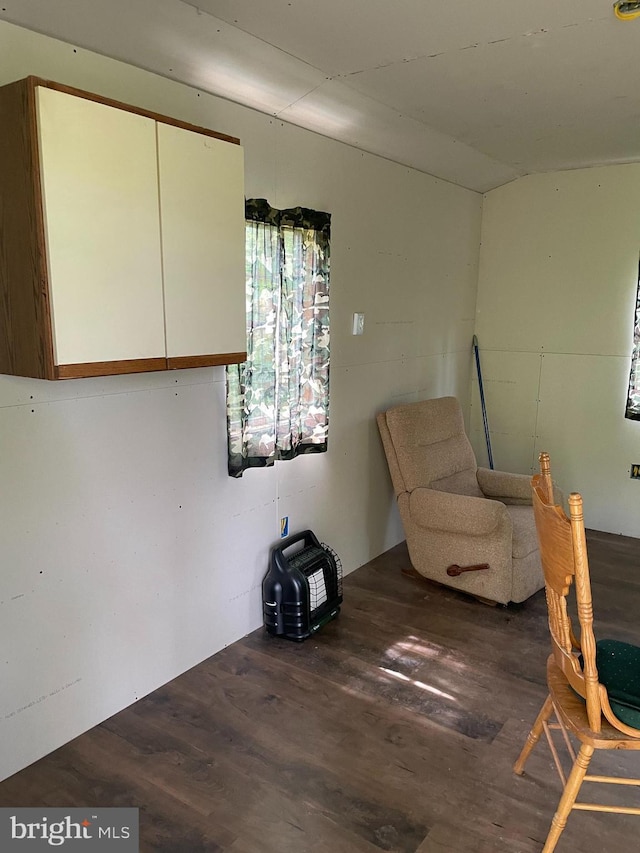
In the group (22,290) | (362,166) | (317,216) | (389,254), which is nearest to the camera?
(22,290)

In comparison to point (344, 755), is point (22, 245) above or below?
above

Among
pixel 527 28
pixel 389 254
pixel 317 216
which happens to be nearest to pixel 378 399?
pixel 389 254

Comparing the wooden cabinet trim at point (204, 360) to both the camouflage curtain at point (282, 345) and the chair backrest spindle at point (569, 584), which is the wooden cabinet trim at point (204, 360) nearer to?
the camouflage curtain at point (282, 345)

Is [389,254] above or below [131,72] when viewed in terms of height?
below

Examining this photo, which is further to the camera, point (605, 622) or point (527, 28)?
point (605, 622)

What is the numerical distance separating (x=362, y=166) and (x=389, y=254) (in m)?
0.51

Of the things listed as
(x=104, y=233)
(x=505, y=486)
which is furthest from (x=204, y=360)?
(x=505, y=486)

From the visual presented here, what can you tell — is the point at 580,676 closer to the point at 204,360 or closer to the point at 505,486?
the point at 204,360

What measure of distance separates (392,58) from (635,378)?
270cm

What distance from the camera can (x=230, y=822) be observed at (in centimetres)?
183

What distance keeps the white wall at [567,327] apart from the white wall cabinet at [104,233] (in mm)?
2908

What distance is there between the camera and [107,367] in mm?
1805

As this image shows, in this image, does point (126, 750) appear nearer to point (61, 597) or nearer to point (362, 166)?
point (61, 597)

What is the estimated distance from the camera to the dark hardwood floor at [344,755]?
5.94 ft
